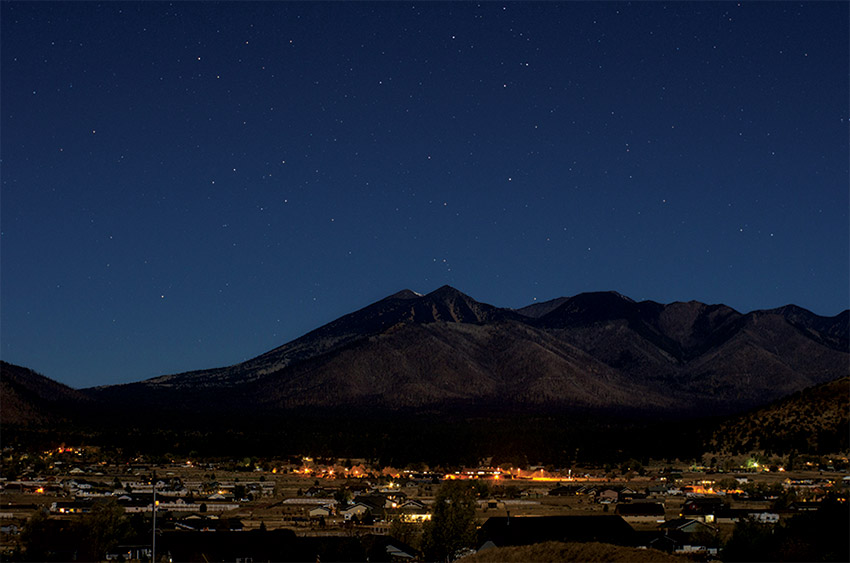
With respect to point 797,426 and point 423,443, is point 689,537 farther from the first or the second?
point 423,443

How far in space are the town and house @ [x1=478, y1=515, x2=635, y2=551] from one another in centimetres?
14

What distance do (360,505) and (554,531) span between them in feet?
112

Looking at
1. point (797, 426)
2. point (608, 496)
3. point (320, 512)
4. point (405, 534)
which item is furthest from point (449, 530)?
point (797, 426)

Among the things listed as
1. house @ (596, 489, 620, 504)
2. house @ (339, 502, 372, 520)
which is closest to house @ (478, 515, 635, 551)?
house @ (339, 502, 372, 520)

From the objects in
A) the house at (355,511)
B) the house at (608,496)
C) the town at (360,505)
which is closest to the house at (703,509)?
the town at (360,505)

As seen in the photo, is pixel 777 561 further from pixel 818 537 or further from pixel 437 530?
pixel 437 530

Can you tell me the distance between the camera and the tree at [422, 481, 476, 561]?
5206 cm

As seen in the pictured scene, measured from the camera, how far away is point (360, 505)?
83812mm

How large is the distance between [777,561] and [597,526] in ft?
47.8

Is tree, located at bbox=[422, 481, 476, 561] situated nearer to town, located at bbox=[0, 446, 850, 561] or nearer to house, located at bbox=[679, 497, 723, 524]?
town, located at bbox=[0, 446, 850, 561]

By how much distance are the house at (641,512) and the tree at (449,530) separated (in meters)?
25.9

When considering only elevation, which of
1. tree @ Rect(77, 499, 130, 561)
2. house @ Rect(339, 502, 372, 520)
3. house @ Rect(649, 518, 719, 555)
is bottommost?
house @ Rect(649, 518, 719, 555)

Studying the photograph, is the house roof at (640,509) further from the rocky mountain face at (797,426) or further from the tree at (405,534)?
the rocky mountain face at (797,426)

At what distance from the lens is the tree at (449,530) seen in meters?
52.1
